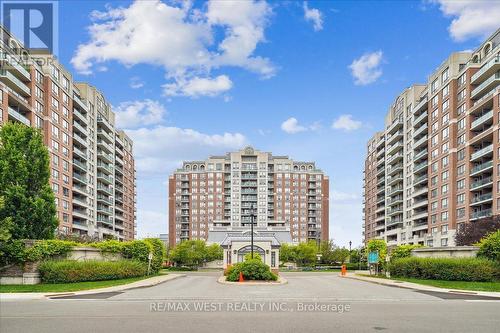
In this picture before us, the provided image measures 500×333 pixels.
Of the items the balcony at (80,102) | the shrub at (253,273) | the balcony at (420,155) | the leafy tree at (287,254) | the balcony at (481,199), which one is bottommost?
the leafy tree at (287,254)

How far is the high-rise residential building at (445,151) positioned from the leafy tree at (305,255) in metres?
20.3

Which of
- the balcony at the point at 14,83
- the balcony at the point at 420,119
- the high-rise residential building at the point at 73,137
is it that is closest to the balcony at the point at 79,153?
the high-rise residential building at the point at 73,137

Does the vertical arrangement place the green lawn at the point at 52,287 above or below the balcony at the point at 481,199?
below

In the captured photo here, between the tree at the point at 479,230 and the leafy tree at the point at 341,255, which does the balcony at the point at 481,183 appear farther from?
the leafy tree at the point at 341,255

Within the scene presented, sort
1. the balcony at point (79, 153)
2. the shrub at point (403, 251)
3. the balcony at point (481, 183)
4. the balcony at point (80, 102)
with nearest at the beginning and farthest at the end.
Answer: the shrub at point (403, 251) → the balcony at point (481, 183) → the balcony at point (79, 153) → the balcony at point (80, 102)

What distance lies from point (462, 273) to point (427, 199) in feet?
208

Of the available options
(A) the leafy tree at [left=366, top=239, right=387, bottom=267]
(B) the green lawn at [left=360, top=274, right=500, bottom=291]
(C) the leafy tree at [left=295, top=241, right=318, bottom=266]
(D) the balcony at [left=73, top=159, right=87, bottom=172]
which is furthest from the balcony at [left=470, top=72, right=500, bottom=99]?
(D) the balcony at [left=73, top=159, right=87, bottom=172]

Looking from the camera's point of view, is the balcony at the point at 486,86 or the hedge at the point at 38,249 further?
the balcony at the point at 486,86

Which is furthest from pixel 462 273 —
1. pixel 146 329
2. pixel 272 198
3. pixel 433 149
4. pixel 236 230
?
pixel 272 198

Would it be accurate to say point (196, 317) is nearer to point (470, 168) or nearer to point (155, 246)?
point (155, 246)

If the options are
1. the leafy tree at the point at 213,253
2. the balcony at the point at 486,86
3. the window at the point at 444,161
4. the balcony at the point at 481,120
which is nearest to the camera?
the balcony at the point at 486,86

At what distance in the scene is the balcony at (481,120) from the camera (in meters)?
73.2

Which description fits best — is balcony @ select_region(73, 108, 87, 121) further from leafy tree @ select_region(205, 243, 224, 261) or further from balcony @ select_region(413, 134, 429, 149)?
balcony @ select_region(413, 134, 429, 149)

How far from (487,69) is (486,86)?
7.86 feet
